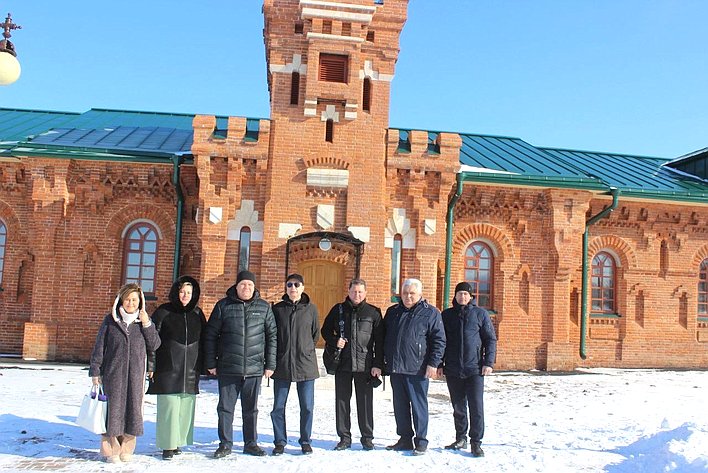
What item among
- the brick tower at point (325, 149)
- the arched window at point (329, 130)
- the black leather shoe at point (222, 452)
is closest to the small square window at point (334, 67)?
the brick tower at point (325, 149)

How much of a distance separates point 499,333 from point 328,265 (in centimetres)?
452

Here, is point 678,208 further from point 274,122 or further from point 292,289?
point 292,289

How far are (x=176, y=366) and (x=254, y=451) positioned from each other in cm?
→ 112

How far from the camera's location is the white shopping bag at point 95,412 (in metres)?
5.62

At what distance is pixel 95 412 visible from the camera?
18.5ft

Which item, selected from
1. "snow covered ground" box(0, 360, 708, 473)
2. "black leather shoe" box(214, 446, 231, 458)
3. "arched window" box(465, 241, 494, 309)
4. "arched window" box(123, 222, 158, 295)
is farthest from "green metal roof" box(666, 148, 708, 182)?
"black leather shoe" box(214, 446, 231, 458)

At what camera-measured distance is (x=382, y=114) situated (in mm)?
12820

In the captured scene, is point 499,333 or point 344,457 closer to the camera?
point 344,457

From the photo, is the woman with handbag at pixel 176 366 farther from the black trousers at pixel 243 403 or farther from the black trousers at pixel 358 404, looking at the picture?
the black trousers at pixel 358 404

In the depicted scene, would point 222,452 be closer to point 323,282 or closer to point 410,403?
point 410,403

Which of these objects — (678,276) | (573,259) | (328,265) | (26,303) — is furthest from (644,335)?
(26,303)

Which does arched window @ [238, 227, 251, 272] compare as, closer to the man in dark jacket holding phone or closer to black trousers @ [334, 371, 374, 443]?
the man in dark jacket holding phone

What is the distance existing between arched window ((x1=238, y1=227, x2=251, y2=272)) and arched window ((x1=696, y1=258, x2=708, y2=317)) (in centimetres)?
1153

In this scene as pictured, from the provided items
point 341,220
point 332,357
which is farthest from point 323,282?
point 332,357
